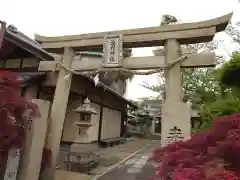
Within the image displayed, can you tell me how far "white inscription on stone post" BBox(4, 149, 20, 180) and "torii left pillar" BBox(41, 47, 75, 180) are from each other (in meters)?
1.11

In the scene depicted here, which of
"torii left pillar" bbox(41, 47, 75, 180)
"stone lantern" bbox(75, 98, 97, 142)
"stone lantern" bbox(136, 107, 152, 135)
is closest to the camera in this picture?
"torii left pillar" bbox(41, 47, 75, 180)

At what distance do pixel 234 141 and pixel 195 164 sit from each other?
1.73 ft

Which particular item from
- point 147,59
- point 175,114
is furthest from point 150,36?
point 175,114

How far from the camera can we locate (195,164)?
8.72 feet

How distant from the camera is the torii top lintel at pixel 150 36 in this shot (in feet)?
17.5

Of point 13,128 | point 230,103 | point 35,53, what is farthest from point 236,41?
point 13,128

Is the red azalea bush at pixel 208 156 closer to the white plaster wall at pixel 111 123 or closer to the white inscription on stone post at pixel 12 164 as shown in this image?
the white inscription on stone post at pixel 12 164

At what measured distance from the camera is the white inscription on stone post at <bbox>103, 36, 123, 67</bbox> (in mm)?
5969

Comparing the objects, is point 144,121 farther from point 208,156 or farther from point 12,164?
point 208,156

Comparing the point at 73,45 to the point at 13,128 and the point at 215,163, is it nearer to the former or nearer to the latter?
the point at 13,128

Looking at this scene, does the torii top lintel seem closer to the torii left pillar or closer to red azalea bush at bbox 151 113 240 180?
the torii left pillar

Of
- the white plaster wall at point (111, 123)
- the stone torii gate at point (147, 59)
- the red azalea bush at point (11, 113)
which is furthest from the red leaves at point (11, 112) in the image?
the white plaster wall at point (111, 123)

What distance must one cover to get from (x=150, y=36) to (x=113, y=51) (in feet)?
3.55

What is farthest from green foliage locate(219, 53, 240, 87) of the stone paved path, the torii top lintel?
the stone paved path
